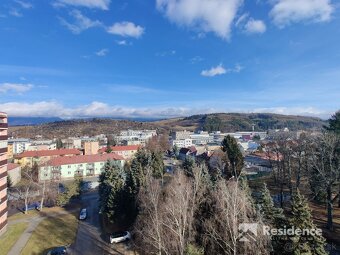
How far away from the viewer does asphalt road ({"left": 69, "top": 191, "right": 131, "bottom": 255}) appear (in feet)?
89.5

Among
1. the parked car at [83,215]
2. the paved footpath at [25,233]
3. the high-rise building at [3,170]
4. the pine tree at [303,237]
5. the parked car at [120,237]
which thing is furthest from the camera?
the parked car at [83,215]

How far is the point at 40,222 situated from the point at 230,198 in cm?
3004

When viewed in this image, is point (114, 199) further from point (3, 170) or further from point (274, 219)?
point (274, 219)

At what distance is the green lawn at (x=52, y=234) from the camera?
95.3 feet

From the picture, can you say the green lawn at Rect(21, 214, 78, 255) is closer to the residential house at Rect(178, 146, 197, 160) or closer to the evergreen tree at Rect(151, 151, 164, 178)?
the evergreen tree at Rect(151, 151, 164, 178)

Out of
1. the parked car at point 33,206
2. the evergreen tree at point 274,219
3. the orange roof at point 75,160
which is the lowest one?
the parked car at point 33,206

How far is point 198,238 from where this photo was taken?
21344 mm

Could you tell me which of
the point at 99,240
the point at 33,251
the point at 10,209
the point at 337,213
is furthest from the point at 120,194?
the point at 337,213

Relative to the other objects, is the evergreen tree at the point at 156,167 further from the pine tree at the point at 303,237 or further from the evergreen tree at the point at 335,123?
the pine tree at the point at 303,237

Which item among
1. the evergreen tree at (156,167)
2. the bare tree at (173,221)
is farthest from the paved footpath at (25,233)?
the evergreen tree at (156,167)

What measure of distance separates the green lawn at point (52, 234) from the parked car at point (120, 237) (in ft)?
17.6

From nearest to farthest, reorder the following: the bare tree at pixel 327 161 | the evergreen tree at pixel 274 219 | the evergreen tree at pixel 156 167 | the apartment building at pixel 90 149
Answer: the evergreen tree at pixel 274 219
the bare tree at pixel 327 161
the evergreen tree at pixel 156 167
the apartment building at pixel 90 149

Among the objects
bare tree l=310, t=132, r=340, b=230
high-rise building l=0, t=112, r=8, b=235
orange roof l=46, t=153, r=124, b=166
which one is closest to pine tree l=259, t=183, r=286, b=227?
bare tree l=310, t=132, r=340, b=230

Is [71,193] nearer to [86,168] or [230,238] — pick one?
[86,168]
